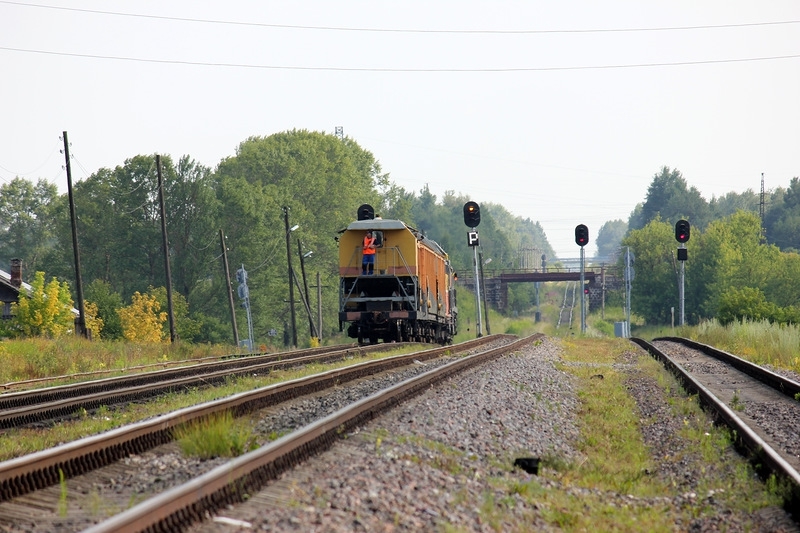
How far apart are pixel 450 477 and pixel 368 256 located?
20867 millimetres

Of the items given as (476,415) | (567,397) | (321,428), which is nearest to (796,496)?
(321,428)

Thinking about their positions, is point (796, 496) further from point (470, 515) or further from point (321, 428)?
A: point (321, 428)

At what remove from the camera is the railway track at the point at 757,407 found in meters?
8.00

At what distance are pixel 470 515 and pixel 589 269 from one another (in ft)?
325

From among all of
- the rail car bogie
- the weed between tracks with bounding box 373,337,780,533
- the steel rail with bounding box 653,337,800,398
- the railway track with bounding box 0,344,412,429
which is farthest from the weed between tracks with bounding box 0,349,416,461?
the rail car bogie

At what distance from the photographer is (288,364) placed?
20312 mm

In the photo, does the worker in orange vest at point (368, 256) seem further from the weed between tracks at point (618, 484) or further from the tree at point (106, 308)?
the tree at point (106, 308)

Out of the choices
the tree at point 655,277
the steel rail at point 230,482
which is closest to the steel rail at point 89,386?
the steel rail at point 230,482

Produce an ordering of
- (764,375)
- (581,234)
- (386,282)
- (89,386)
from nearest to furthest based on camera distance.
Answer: (89,386)
(764,375)
(386,282)
(581,234)

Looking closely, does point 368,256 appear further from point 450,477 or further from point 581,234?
point 450,477

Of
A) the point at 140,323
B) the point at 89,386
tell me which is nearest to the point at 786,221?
the point at 140,323

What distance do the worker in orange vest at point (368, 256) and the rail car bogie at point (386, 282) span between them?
10 centimetres

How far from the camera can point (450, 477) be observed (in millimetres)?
6996

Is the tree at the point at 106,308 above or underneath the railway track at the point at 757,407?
above
